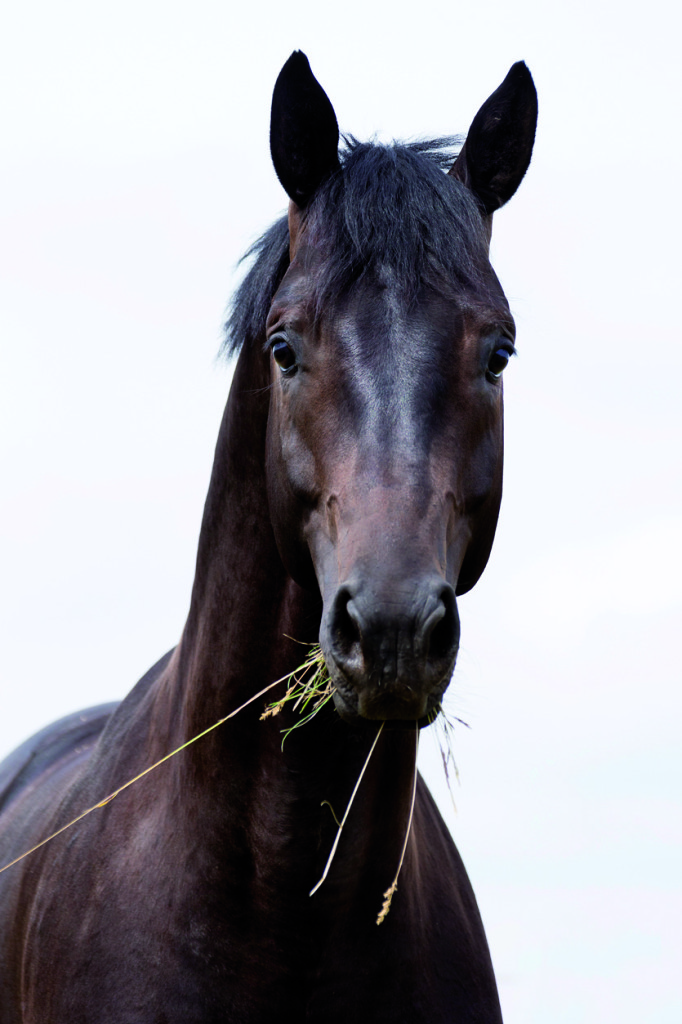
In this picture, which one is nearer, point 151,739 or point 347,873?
point 347,873

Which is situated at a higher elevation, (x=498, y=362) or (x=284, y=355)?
(x=498, y=362)

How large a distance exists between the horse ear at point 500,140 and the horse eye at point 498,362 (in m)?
0.66

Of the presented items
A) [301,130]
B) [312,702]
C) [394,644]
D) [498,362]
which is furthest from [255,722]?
[301,130]

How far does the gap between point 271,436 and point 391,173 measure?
2.65 ft

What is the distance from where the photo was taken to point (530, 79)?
11.9 feet

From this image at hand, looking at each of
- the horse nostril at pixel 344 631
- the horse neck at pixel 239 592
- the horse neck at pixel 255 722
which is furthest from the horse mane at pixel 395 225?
the horse nostril at pixel 344 631

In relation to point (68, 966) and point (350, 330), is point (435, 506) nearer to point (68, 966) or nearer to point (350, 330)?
point (350, 330)

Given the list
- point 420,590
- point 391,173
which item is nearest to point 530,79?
point 391,173

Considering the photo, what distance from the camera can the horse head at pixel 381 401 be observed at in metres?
2.44

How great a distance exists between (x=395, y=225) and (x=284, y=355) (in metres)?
0.45

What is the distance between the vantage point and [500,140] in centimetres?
362

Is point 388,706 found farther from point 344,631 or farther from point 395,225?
point 395,225

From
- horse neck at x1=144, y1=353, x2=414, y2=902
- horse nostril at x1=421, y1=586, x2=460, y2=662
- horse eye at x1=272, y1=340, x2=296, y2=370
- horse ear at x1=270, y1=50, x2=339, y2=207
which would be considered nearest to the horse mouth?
horse nostril at x1=421, y1=586, x2=460, y2=662

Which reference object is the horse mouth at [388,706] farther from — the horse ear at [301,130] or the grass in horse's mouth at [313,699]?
the horse ear at [301,130]
